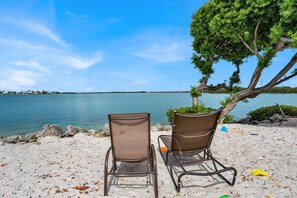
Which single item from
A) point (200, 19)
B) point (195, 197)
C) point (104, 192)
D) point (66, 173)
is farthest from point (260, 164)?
point (200, 19)

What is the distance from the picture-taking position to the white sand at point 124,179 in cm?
419

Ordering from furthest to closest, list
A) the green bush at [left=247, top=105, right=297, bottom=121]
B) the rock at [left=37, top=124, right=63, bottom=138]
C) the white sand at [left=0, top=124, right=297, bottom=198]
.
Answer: the green bush at [left=247, top=105, right=297, bottom=121], the rock at [left=37, top=124, right=63, bottom=138], the white sand at [left=0, top=124, right=297, bottom=198]

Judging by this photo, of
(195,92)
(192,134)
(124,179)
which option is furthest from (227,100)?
(124,179)

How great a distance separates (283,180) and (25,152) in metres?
6.63

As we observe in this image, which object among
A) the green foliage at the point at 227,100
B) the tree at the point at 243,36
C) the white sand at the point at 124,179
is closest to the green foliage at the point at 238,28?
the tree at the point at 243,36

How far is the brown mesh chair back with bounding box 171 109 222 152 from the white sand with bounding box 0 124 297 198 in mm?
699

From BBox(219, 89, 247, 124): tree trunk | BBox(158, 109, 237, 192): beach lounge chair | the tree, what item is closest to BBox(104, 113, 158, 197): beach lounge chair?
BBox(158, 109, 237, 192): beach lounge chair

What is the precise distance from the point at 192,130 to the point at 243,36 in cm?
802

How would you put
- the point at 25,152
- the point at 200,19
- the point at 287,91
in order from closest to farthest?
the point at 25,152 < the point at 200,19 < the point at 287,91

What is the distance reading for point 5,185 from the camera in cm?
448

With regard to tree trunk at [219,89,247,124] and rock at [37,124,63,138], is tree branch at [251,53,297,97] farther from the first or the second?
rock at [37,124,63,138]

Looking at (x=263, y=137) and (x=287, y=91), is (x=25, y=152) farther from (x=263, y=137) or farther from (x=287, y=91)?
(x=287, y=91)

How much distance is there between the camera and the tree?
28.1ft

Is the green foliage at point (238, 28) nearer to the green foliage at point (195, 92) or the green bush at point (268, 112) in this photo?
the green foliage at point (195, 92)
